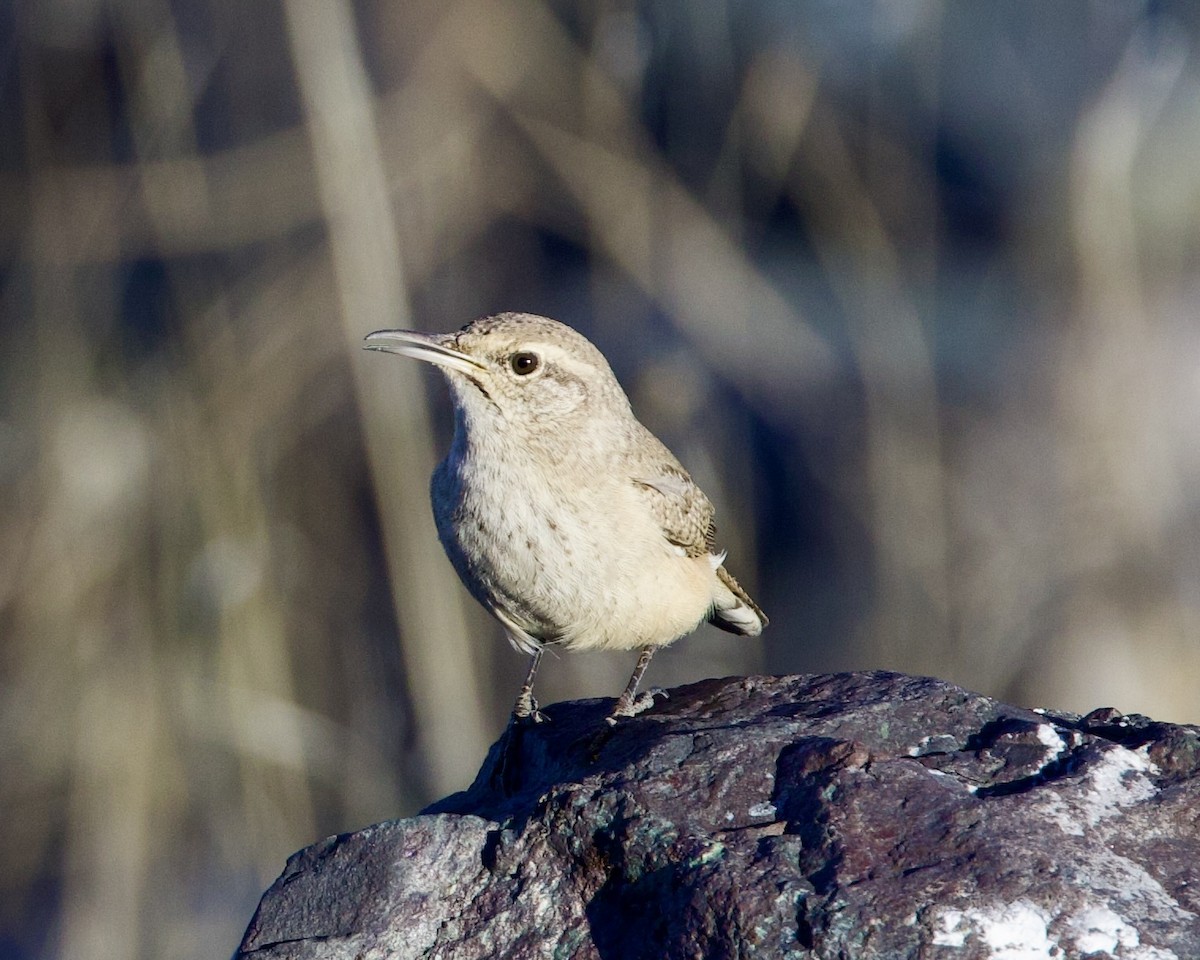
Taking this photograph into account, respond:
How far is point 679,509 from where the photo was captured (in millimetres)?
4352

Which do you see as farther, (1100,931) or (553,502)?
(553,502)

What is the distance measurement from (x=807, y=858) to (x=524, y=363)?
197 cm

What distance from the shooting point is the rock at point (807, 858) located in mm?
2414

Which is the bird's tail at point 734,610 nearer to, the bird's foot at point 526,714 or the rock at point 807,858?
the bird's foot at point 526,714

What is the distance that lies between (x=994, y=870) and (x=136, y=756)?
200 inches

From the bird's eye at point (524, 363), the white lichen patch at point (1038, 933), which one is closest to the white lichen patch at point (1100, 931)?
the white lichen patch at point (1038, 933)

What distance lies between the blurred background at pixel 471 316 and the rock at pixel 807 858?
370 cm

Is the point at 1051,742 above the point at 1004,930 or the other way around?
above

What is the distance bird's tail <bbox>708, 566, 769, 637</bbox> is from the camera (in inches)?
184

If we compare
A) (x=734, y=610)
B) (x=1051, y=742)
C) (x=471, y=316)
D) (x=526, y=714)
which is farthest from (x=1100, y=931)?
(x=471, y=316)

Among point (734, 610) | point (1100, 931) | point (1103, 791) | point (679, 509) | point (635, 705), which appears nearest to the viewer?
point (1100, 931)

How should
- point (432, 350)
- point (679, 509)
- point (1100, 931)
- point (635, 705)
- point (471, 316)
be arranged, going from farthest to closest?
point (471, 316) → point (679, 509) → point (432, 350) → point (635, 705) → point (1100, 931)

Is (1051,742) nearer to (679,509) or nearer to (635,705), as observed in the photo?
(635,705)

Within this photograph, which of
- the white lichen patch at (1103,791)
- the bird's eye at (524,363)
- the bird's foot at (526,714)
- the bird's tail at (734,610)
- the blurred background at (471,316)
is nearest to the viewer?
the white lichen patch at (1103,791)
